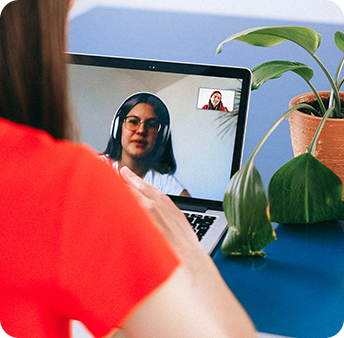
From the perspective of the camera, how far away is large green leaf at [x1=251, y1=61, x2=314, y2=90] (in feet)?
2.67

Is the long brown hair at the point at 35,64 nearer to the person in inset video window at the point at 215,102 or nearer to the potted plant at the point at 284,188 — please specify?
the potted plant at the point at 284,188

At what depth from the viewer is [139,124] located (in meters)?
0.86

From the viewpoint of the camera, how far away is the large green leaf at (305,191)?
2.20 feet

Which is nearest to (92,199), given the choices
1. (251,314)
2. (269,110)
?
(251,314)

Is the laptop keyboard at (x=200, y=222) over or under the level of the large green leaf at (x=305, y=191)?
under

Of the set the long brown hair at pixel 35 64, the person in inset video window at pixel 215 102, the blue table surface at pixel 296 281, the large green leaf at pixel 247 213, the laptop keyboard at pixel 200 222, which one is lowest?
the blue table surface at pixel 296 281

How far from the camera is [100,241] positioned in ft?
0.82

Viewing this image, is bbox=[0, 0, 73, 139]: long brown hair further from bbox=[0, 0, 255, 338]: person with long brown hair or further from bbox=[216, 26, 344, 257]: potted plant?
bbox=[216, 26, 344, 257]: potted plant

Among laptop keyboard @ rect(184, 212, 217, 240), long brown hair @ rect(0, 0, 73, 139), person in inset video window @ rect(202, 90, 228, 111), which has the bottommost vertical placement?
laptop keyboard @ rect(184, 212, 217, 240)

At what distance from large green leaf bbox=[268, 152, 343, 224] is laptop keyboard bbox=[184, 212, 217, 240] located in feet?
0.37

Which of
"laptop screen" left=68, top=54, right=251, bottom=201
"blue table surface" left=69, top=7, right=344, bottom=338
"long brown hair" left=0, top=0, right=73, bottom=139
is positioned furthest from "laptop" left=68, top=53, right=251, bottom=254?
"long brown hair" left=0, top=0, right=73, bottom=139

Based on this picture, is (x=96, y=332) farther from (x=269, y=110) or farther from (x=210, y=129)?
(x=269, y=110)

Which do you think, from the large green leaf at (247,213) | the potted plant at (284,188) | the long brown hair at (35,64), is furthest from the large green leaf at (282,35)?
the long brown hair at (35,64)

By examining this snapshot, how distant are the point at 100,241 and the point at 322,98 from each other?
707 mm
